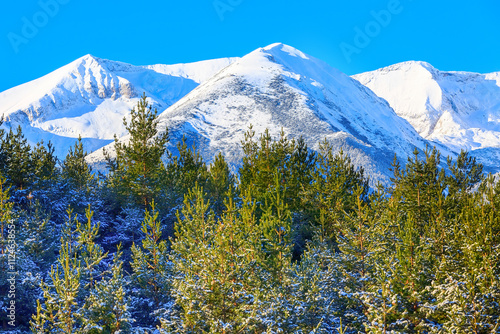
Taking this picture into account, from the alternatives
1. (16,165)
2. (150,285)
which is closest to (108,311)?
(150,285)

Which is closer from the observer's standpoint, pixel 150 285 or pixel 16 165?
pixel 150 285

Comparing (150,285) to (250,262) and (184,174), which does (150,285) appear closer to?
(250,262)

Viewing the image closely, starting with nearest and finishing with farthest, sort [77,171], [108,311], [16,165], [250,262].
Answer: [108,311] < [250,262] < [16,165] < [77,171]

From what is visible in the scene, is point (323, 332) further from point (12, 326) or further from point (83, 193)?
point (83, 193)

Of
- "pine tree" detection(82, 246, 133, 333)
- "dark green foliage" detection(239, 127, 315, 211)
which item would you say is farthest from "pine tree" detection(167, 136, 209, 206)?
"pine tree" detection(82, 246, 133, 333)

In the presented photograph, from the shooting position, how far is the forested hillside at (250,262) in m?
13.6

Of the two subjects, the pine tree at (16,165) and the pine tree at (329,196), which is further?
the pine tree at (329,196)

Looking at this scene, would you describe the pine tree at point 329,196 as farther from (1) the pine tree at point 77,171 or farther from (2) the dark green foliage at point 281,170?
(1) the pine tree at point 77,171

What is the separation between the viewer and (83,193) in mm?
27266

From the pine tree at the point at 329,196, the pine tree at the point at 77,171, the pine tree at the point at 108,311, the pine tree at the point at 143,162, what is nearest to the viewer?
the pine tree at the point at 108,311

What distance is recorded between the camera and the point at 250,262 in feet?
Result: 49.2

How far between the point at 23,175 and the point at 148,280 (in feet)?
37.8

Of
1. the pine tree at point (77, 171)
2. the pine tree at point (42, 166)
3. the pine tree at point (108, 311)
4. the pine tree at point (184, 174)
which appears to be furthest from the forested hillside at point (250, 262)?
the pine tree at point (77, 171)

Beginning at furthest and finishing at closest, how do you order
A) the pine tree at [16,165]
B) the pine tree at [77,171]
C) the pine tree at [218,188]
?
the pine tree at [77,171] < the pine tree at [218,188] < the pine tree at [16,165]
